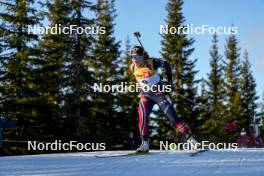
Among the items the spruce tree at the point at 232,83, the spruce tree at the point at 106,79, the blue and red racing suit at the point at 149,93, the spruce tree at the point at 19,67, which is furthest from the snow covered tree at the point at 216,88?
the blue and red racing suit at the point at 149,93

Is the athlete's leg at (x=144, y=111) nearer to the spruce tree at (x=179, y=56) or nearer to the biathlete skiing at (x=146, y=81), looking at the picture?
the biathlete skiing at (x=146, y=81)

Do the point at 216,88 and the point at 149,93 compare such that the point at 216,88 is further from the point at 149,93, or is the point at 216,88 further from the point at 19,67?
the point at 149,93

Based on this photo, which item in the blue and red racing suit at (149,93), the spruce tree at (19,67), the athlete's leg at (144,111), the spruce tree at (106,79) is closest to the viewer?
the blue and red racing suit at (149,93)

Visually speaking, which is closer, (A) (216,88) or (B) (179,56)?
(B) (179,56)

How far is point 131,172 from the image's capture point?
6625mm

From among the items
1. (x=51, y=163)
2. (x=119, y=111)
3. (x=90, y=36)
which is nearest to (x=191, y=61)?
(x=119, y=111)

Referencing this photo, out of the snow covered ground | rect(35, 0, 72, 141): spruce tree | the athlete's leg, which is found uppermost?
rect(35, 0, 72, 141): spruce tree

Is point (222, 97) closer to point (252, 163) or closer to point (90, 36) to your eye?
point (90, 36)

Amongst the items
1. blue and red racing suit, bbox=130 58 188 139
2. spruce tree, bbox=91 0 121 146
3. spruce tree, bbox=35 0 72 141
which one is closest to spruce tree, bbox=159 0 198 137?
spruce tree, bbox=91 0 121 146

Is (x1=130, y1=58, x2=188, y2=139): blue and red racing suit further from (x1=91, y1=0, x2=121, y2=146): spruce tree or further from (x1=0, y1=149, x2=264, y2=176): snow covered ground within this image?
(x1=91, y1=0, x2=121, y2=146): spruce tree

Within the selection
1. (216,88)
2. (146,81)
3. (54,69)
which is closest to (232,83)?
(216,88)

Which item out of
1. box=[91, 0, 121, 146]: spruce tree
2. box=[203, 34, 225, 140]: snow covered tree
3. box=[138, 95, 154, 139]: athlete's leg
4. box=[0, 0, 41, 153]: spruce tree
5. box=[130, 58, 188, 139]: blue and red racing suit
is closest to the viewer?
box=[130, 58, 188, 139]: blue and red racing suit

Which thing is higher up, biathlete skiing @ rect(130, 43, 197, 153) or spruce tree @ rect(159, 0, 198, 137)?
spruce tree @ rect(159, 0, 198, 137)

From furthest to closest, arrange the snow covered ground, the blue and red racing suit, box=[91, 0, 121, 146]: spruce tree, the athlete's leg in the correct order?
box=[91, 0, 121, 146]: spruce tree, the athlete's leg, the blue and red racing suit, the snow covered ground
